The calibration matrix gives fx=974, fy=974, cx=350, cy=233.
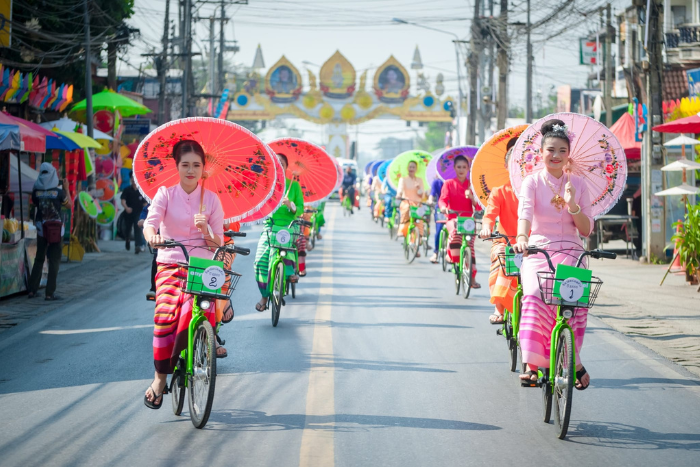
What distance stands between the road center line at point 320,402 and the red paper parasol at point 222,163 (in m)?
1.48

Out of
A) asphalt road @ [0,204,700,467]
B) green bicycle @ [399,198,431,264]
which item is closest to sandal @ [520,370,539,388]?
asphalt road @ [0,204,700,467]

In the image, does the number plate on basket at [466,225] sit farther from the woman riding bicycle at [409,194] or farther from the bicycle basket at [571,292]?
the bicycle basket at [571,292]

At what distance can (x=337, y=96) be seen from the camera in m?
70.4

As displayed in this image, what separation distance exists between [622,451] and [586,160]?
2435mm

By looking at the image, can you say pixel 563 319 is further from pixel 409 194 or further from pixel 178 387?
pixel 409 194

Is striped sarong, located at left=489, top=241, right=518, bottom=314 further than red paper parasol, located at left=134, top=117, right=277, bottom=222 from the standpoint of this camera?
Yes

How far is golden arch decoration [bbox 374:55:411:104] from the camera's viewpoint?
230ft

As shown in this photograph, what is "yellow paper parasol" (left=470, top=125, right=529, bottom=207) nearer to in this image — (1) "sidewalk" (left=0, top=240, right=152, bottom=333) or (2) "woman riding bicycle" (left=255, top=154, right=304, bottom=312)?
(2) "woman riding bicycle" (left=255, top=154, right=304, bottom=312)

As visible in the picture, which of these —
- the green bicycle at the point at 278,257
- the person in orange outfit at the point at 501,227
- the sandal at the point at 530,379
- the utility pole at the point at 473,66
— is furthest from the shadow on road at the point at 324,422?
the utility pole at the point at 473,66

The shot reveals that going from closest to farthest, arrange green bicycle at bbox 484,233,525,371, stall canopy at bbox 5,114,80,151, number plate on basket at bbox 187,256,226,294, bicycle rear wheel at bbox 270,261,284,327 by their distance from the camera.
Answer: number plate on basket at bbox 187,256,226,294, green bicycle at bbox 484,233,525,371, bicycle rear wheel at bbox 270,261,284,327, stall canopy at bbox 5,114,80,151

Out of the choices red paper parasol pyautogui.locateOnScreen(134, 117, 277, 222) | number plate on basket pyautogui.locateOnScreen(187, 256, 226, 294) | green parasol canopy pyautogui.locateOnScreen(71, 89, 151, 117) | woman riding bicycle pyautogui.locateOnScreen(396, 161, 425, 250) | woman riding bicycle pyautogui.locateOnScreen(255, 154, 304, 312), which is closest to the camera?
number plate on basket pyautogui.locateOnScreen(187, 256, 226, 294)

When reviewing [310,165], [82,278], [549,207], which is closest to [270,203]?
[549,207]

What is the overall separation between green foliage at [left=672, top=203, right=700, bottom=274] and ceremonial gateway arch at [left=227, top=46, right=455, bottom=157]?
55697 millimetres

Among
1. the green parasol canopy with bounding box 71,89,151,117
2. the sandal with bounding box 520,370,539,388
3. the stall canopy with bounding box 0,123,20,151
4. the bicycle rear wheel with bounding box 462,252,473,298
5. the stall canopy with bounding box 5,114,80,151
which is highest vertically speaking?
the green parasol canopy with bounding box 71,89,151,117
